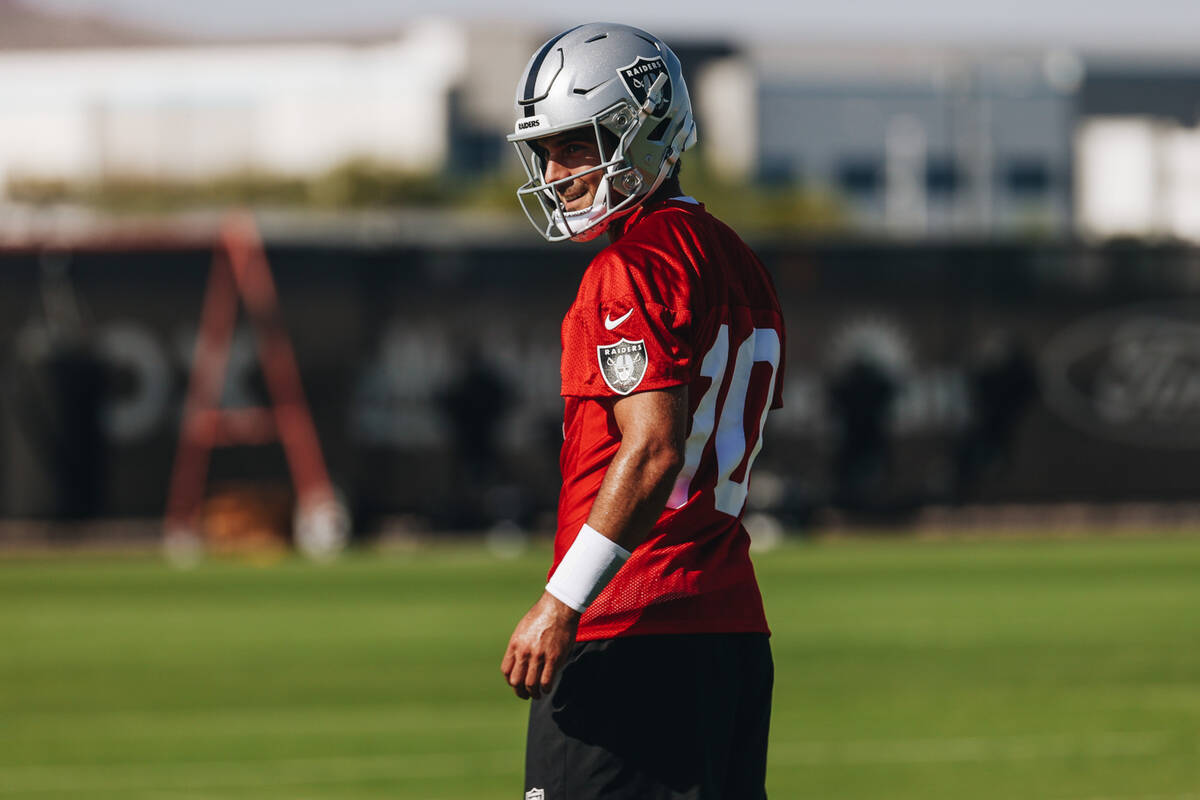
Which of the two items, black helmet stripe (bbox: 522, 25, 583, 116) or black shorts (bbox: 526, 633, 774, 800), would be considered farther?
black helmet stripe (bbox: 522, 25, 583, 116)

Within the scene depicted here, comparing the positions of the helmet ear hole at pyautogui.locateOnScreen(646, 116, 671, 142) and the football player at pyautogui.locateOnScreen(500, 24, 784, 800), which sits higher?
the helmet ear hole at pyautogui.locateOnScreen(646, 116, 671, 142)

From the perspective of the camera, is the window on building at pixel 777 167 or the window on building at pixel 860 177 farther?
the window on building at pixel 777 167

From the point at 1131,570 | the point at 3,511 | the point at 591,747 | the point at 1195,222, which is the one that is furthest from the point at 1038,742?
the point at 1195,222

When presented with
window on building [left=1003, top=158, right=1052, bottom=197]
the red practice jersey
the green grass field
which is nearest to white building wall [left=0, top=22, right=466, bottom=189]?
window on building [left=1003, top=158, right=1052, bottom=197]

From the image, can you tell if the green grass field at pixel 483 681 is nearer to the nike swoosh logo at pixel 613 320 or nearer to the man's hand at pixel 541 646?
the man's hand at pixel 541 646

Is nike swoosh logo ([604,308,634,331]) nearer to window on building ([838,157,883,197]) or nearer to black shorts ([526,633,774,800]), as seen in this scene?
black shorts ([526,633,774,800])

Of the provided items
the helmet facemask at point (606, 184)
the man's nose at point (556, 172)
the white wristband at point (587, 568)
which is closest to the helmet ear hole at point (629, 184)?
the helmet facemask at point (606, 184)

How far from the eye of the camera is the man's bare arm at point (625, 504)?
154 inches

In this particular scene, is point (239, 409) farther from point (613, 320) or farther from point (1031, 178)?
point (1031, 178)

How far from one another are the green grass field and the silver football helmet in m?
1.00

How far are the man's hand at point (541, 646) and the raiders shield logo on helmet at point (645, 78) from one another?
108 cm

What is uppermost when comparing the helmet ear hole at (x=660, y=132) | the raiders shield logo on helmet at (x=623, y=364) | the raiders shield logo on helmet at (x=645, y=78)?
the raiders shield logo on helmet at (x=645, y=78)

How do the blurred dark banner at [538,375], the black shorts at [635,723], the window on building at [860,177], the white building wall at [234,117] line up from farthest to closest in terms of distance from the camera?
the white building wall at [234,117]
the window on building at [860,177]
the blurred dark banner at [538,375]
the black shorts at [635,723]

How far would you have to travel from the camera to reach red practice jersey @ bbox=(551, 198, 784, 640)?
13.1 ft
